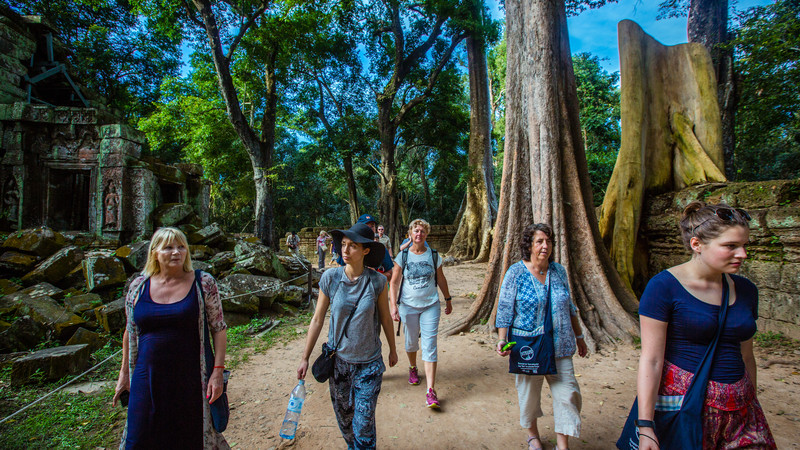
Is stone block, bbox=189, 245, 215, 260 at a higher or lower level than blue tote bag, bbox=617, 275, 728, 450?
higher

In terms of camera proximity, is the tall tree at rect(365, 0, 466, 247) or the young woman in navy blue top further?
the tall tree at rect(365, 0, 466, 247)

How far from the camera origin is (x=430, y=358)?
10.4 feet

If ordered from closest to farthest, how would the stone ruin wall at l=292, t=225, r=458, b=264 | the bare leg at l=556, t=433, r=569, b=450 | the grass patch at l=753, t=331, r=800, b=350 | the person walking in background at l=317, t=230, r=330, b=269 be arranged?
the bare leg at l=556, t=433, r=569, b=450 < the grass patch at l=753, t=331, r=800, b=350 < the person walking in background at l=317, t=230, r=330, b=269 < the stone ruin wall at l=292, t=225, r=458, b=264

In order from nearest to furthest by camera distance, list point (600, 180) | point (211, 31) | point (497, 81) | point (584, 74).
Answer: point (211, 31), point (600, 180), point (584, 74), point (497, 81)

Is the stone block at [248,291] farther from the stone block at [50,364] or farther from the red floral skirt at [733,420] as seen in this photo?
the red floral skirt at [733,420]

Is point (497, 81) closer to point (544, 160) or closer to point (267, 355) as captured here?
point (544, 160)

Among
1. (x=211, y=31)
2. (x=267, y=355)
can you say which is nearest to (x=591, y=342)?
(x=267, y=355)

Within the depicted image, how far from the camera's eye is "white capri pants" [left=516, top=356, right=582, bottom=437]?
2221 millimetres

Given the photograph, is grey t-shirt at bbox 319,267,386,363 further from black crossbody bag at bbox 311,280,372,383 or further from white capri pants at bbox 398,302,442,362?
white capri pants at bbox 398,302,442,362

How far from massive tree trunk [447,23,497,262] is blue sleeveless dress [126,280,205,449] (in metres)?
10.4

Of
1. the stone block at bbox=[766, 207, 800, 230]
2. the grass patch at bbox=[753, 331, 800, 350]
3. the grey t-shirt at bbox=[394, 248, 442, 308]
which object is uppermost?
the stone block at bbox=[766, 207, 800, 230]

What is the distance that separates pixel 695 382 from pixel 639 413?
244mm

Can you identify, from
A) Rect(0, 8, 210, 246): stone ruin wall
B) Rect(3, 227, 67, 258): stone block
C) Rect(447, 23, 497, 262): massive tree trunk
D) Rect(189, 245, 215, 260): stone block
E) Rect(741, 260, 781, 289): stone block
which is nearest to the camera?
Rect(741, 260, 781, 289): stone block

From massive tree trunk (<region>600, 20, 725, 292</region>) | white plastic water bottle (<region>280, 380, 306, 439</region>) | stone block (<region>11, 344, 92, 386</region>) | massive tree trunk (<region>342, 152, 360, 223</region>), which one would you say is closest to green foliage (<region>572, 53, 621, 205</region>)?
massive tree trunk (<region>600, 20, 725, 292</region>)
